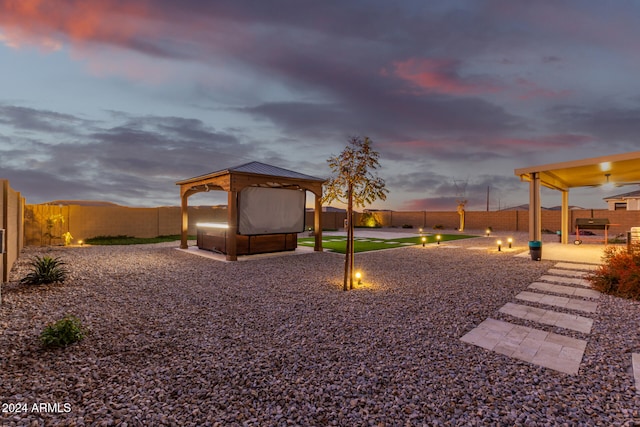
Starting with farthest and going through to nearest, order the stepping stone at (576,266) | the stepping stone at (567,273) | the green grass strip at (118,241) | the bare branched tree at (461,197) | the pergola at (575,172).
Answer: the bare branched tree at (461,197)
the green grass strip at (118,241)
the pergola at (575,172)
the stepping stone at (576,266)
the stepping stone at (567,273)

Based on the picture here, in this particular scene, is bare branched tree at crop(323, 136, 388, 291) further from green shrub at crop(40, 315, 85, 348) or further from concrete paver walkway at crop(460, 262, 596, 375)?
green shrub at crop(40, 315, 85, 348)

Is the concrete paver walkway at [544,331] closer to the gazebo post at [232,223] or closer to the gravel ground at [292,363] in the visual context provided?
the gravel ground at [292,363]

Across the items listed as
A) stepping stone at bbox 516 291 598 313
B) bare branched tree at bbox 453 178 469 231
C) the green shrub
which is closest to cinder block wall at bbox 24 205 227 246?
the green shrub

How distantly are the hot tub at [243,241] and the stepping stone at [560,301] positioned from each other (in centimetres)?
705

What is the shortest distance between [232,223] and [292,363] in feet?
21.4

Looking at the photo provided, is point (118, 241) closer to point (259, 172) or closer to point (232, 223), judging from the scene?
point (232, 223)

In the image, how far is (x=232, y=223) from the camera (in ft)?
28.3

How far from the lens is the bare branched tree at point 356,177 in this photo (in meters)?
5.22

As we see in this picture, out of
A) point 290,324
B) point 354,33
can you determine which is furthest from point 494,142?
point 290,324

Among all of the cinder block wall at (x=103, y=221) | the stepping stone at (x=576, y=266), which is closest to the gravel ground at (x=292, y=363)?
the stepping stone at (x=576, y=266)

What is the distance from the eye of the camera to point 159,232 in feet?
53.5

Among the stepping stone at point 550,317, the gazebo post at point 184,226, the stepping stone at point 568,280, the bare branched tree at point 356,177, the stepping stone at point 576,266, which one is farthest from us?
the gazebo post at point 184,226

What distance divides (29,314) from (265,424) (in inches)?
155

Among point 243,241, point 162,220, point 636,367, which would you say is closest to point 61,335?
point 636,367
